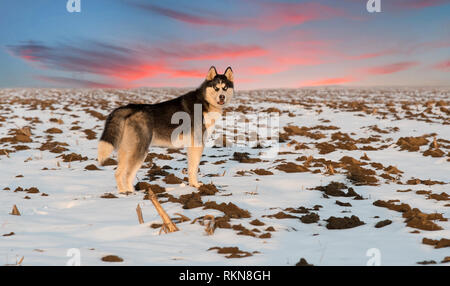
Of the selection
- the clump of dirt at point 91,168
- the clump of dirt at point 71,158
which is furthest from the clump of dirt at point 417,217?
the clump of dirt at point 71,158

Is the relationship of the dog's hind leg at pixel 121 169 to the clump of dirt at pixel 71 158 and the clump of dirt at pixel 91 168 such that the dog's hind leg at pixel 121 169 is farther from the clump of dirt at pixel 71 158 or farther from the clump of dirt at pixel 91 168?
the clump of dirt at pixel 71 158

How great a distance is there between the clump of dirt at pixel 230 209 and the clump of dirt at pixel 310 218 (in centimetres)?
95

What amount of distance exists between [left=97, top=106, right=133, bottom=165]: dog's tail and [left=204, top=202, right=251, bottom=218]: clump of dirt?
2.38 metres

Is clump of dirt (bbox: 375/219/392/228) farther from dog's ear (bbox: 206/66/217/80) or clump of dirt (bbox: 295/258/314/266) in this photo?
dog's ear (bbox: 206/66/217/80)

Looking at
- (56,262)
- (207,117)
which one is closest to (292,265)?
(56,262)

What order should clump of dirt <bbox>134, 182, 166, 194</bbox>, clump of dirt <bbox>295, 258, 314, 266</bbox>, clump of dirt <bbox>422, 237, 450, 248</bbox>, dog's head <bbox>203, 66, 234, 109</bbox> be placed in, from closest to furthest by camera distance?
clump of dirt <bbox>295, 258, 314, 266</bbox>, clump of dirt <bbox>422, 237, 450, 248</bbox>, clump of dirt <bbox>134, 182, 166, 194</bbox>, dog's head <bbox>203, 66, 234, 109</bbox>

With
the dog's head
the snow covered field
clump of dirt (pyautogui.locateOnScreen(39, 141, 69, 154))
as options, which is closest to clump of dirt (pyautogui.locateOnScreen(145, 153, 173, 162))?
the snow covered field

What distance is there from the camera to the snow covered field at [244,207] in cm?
471

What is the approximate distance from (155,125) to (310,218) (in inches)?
163

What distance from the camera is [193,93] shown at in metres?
9.30

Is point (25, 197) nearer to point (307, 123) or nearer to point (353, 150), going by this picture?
point (353, 150)

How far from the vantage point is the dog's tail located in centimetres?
739

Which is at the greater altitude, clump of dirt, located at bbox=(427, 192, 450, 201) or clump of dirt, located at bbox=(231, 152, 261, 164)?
clump of dirt, located at bbox=(231, 152, 261, 164)

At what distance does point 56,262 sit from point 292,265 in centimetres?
275
